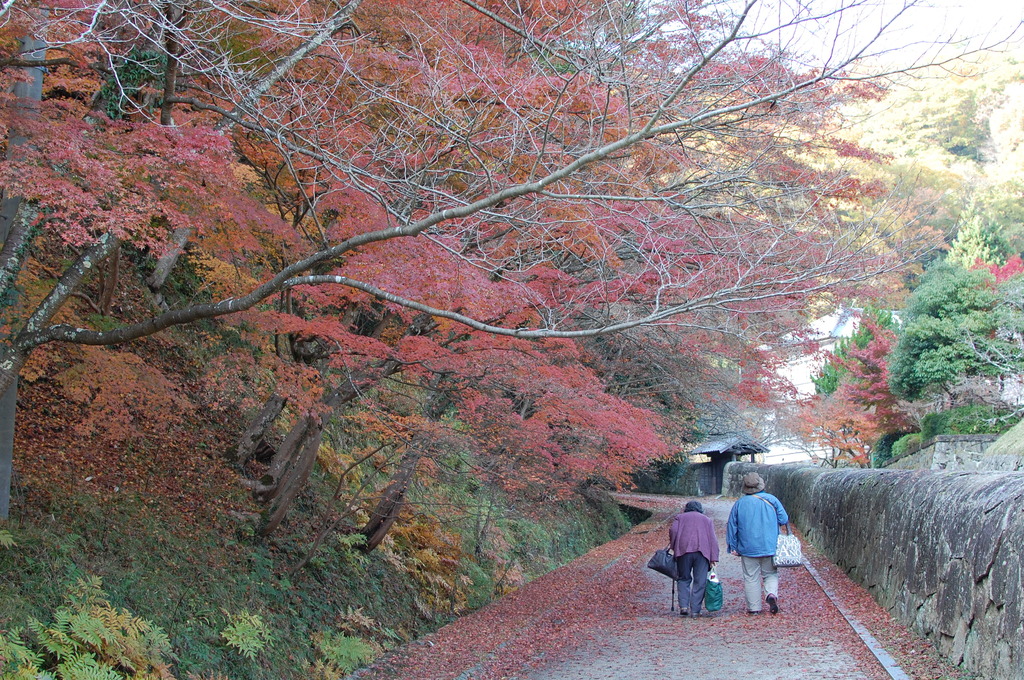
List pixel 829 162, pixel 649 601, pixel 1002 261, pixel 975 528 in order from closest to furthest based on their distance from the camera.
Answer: pixel 975 528
pixel 649 601
pixel 829 162
pixel 1002 261

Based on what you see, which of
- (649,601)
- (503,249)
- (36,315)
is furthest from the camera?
(649,601)

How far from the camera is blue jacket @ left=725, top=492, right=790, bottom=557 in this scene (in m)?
9.19

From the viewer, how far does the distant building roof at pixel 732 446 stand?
40.6m

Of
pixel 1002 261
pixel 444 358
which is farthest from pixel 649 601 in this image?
pixel 1002 261

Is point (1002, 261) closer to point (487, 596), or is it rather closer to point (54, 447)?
point (487, 596)

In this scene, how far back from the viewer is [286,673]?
8281mm

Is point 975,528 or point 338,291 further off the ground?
point 338,291

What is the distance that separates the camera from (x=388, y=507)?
11.7m

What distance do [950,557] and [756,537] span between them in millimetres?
2686

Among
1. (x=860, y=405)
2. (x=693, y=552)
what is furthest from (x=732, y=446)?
(x=693, y=552)

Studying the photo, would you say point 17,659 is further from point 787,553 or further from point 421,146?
point 787,553

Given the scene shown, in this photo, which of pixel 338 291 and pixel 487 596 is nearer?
pixel 338 291

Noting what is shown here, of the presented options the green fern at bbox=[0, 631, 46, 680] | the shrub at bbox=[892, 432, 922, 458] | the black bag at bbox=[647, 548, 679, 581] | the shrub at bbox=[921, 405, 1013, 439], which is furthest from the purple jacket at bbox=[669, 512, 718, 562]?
the shrub at bbox=[892, 432, 922, 458]

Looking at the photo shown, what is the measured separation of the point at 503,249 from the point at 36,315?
5.07 meters
